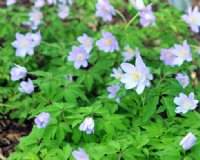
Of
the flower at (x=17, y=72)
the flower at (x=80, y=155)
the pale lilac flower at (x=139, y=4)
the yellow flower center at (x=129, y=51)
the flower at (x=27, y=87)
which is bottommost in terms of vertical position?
the flower at (x=80, y=155)

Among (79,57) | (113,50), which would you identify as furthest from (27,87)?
(113,50)

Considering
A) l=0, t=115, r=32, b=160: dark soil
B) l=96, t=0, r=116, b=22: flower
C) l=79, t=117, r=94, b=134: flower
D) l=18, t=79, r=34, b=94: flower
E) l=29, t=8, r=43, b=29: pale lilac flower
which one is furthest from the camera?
l=29, t=8, r=43, b=29: pale lilac flower

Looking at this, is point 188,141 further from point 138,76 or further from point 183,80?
point 183,80

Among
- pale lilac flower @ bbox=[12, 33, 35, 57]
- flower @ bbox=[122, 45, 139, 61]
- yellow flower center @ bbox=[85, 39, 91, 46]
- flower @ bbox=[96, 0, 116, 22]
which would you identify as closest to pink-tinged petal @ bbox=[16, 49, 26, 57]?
pale lilac flower @ bbox=[12, 33, 35, 57]

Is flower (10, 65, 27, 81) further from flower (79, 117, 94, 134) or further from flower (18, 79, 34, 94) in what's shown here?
flower (79, 117, 94, 134)

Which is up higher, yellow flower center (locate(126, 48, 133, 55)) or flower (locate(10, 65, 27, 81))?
yellow flower center (locate(126, 48, 133, 55))

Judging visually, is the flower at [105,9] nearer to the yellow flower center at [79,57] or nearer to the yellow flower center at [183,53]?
the yellow flower center at [79,57]

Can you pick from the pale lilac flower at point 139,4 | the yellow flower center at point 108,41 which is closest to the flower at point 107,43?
the yellow flower center at point 108,41
